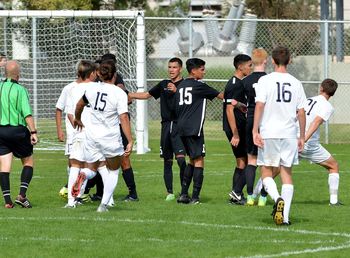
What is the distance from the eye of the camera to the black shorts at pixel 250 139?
1380 cm

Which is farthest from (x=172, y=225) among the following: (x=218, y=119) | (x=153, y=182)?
(x=218, y=119)

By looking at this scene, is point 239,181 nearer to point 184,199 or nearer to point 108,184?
point 184,199

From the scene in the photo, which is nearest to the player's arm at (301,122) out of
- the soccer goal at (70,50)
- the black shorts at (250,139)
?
the black shorts at (250,139)

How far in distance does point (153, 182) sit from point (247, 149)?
3.41 metres

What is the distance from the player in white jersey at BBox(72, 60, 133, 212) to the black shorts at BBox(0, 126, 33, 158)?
1017mm

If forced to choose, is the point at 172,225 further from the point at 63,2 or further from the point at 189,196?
the point at 63,2

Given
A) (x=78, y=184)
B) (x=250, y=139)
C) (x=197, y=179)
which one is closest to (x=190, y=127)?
(x=197, y=179)

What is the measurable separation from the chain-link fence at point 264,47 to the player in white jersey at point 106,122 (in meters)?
12.9

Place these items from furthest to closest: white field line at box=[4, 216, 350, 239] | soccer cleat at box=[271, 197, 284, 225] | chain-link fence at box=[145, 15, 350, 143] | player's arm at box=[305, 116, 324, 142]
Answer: chain-link fence at box=[145, 15, 350, 143] → player's arm at box=[305, 116, 324, 142] → soccer cleat at box=[271, 197, 284, 225] → white field line at box=[4, 216, 350, 239]

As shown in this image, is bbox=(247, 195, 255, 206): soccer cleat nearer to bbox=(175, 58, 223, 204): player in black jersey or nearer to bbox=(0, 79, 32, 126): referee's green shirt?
bbox=(175, 58, 223, 204): player in black jersey

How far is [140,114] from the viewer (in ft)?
74.8

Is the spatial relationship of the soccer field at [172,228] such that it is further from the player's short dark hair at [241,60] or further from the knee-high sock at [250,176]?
the player's short dark hair at [241,60]

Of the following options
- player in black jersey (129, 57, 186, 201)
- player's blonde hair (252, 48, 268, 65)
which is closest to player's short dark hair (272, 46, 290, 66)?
player's blonde hair (252, 48, 268, 65)

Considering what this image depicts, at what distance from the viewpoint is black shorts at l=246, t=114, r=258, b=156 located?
45.3 ft
